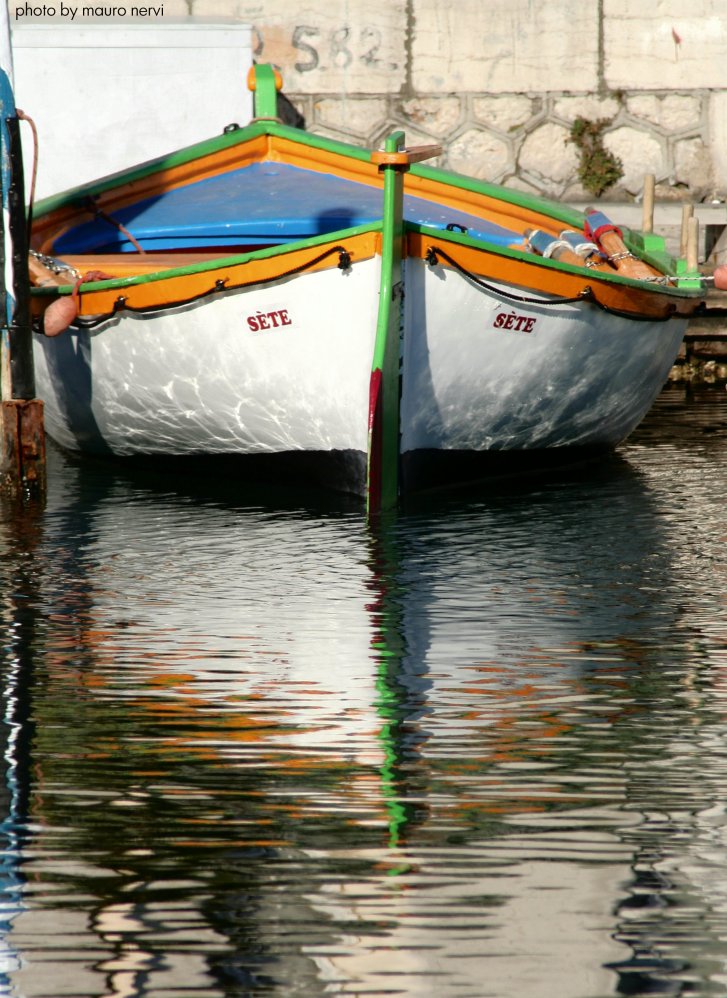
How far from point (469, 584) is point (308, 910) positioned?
125 inches

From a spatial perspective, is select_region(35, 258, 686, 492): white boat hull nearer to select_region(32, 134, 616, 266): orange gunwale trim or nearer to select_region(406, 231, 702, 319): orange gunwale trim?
select_region(406, 231, 702, 319): orange gunwale trim

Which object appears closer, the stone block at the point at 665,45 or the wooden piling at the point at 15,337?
the wooden piling at the point at 15,337

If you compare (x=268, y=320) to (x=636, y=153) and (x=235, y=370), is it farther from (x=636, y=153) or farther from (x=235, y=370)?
(x=636, y=153)

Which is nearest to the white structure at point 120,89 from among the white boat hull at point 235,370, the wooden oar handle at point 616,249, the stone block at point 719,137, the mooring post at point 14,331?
the stone block at point 719,137

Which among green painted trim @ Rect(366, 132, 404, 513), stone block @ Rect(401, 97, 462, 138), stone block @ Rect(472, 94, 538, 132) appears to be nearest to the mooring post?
green painted trim @ Rect(366, 132, 404, 513)

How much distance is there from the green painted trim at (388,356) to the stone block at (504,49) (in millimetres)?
7952

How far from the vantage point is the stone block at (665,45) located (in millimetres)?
15727

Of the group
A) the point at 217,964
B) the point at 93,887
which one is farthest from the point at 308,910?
the point at 93,887

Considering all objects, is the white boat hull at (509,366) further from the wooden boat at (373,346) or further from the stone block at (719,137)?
the stone block at (719,137)

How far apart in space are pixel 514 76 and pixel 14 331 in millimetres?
8876

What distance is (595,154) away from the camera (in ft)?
52.2

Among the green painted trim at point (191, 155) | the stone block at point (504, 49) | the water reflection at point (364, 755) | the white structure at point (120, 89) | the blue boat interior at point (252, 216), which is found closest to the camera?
the water reflection at point (364, 755)

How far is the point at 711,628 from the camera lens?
6.06 metres

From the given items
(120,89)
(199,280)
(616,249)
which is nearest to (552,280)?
(616,249)
